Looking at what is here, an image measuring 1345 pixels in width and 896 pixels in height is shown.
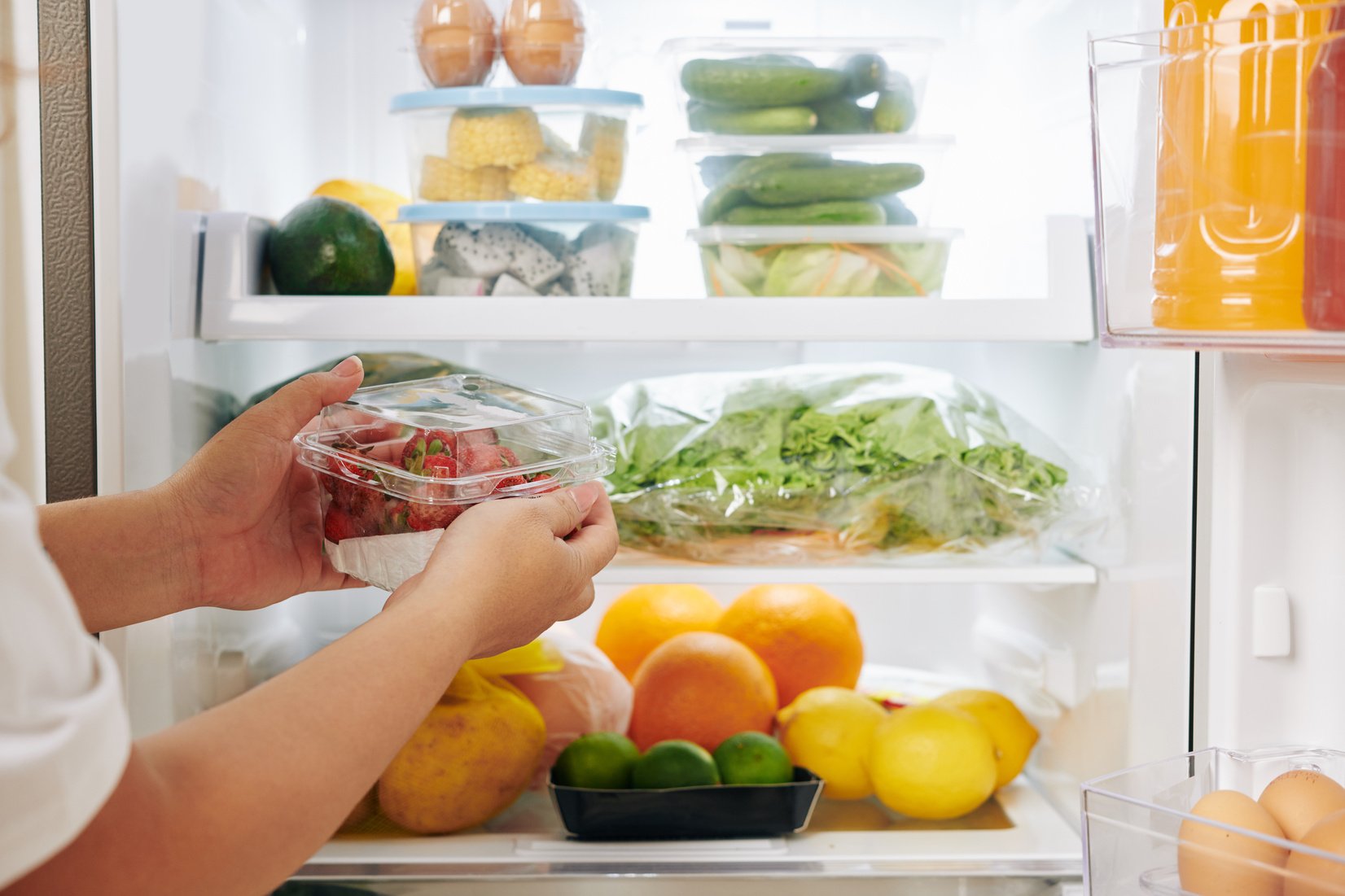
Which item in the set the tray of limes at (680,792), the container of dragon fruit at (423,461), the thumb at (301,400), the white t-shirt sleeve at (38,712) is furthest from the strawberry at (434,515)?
the tray of limes at (680,792)

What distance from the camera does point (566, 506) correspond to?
78cm

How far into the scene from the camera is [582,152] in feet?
3.78

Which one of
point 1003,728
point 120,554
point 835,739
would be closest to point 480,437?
point 120,554

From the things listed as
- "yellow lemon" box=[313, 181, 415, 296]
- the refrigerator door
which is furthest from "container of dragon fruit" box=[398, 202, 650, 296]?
the refrigerator door

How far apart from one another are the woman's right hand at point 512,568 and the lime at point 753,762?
1.32 feet

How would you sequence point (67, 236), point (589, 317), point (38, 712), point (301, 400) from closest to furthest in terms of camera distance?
point (38, 712)
point (301, 400)
point (67, 236)
point (589, 317)

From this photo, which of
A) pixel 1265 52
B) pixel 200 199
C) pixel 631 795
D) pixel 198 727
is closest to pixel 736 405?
pixel 631 795

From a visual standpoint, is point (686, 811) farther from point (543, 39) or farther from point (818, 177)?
point (543, 39)

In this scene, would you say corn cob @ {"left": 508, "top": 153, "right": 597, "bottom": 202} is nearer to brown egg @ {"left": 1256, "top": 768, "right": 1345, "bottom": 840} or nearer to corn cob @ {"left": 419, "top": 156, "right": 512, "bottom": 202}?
corn cob @ {"left": 419, "top": 156, "right": 512, "bottom": 202}

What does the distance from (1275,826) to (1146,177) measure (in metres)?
0.38

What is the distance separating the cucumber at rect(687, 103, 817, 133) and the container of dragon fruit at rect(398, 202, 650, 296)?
0.37 feet

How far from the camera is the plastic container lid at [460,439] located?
759 millimetres

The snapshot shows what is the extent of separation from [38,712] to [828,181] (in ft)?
3.00

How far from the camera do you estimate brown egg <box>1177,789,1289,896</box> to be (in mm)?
606
